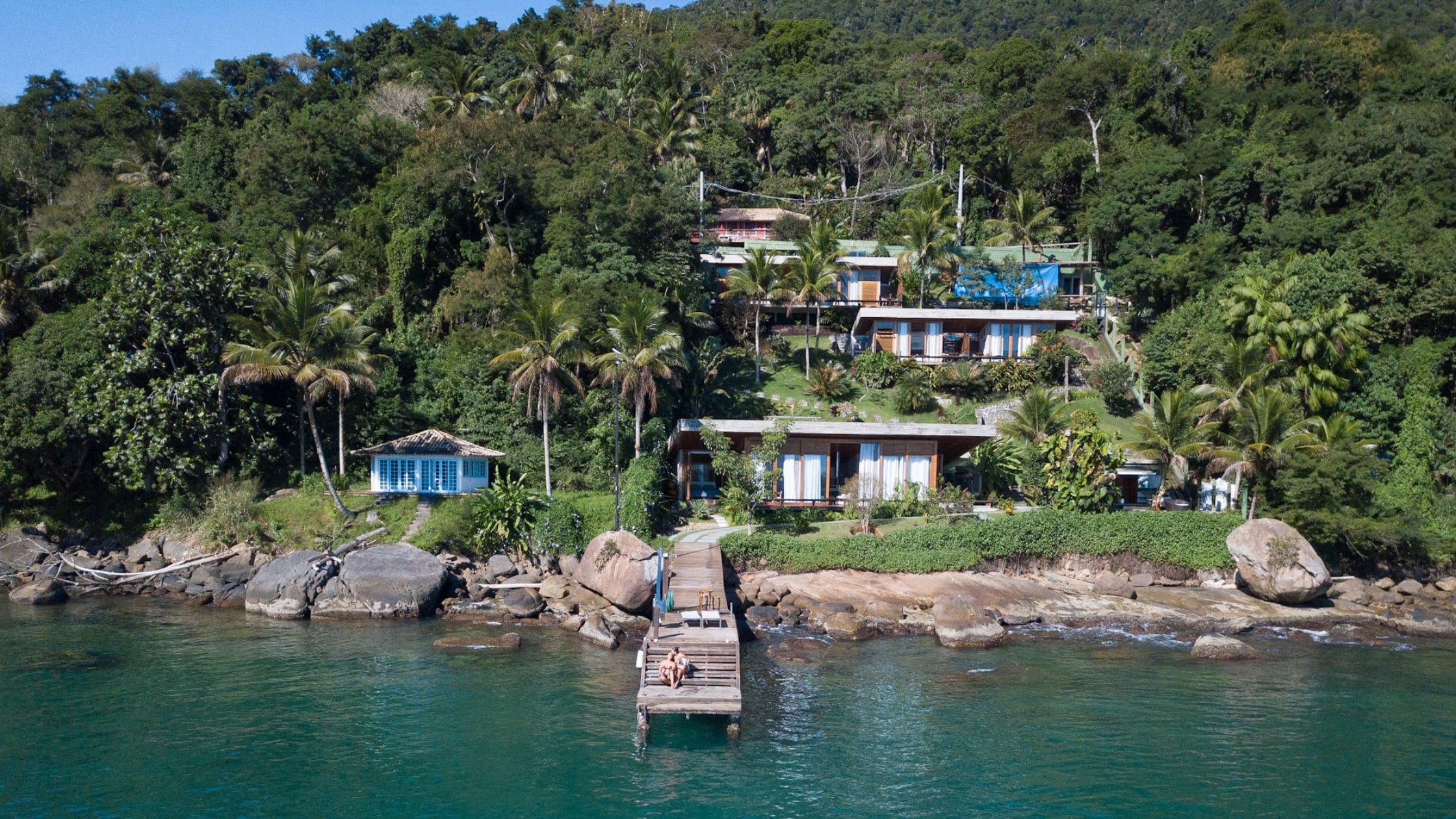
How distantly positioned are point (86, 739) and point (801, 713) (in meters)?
15.6

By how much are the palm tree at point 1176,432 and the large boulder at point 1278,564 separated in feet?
13.7

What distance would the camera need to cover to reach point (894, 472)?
129 feet

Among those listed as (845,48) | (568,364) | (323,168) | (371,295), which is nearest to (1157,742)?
(568,364)

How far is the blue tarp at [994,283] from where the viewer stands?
56594 millimetres

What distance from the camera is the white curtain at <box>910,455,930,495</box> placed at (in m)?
39.2

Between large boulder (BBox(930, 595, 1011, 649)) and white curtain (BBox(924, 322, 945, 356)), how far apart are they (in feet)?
77.1

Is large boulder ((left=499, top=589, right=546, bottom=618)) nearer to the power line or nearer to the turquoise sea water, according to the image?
the turquoise sea water

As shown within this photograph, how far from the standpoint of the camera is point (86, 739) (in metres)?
22.0

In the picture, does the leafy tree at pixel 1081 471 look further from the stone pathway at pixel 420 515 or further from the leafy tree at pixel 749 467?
the stone pathway at pixel 420 515

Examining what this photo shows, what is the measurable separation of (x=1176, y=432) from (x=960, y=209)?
102ft

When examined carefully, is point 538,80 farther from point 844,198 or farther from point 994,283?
point 994,283

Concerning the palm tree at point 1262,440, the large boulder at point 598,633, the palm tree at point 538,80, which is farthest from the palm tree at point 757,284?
the large boulder at point 598,633

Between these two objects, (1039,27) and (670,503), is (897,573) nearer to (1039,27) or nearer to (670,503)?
(670,503)

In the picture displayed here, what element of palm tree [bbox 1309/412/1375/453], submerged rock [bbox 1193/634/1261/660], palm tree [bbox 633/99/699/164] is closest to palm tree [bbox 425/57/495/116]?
palm tree [bbox 633/99/699/164]
